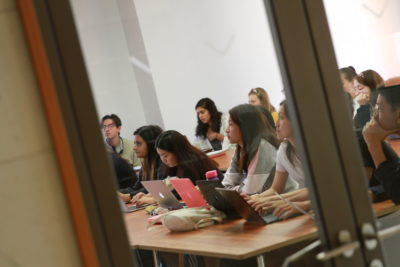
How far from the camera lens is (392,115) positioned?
9.95 ft

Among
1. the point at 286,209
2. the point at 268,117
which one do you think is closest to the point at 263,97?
the point at 268,117

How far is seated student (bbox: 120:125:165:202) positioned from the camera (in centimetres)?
323

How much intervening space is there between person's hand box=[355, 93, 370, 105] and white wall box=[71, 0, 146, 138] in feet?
3.09

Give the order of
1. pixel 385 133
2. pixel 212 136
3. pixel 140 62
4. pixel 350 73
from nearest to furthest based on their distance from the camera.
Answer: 1. pixel 350 73
2. pixel 385 133
3. pixel 140 62
4. pixel 212 136

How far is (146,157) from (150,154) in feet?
0.20

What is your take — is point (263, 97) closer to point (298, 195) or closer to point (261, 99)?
point (261, 99)

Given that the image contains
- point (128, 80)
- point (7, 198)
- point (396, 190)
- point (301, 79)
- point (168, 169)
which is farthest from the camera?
point (168, 169)

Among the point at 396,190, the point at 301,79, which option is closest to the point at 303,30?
the point at 301,79

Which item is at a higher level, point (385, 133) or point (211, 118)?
point (211, 118)

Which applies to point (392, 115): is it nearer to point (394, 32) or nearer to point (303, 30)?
point (394, 32)

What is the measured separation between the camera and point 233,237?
2785 mm

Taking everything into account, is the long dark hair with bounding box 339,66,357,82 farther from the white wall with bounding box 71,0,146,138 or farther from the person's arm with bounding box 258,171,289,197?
the white wall with bounding box 71,0,146,138

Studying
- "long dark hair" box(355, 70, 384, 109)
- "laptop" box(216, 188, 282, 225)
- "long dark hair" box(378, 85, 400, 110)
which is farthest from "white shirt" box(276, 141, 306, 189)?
"long dark hair" box(378, 85, 400, 110)

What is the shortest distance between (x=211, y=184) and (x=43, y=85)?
1.55m
